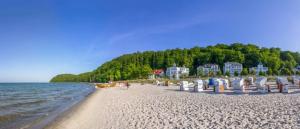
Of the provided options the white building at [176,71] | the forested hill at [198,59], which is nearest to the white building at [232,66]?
the forested hill at [198,59]

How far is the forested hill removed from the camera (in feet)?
368

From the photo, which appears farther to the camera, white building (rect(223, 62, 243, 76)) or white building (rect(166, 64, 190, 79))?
white building (rect(223, 62, 243, 76))

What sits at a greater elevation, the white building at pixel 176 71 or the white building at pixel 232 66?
the white building at pixel 232 66

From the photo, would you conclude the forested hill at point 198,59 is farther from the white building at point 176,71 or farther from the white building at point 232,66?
the white building at point 176,71

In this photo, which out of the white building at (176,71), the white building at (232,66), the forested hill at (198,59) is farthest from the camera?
the white building at (232,66)

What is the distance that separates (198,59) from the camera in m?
132

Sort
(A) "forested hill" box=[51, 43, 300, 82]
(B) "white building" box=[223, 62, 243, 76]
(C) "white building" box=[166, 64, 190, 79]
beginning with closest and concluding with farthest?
(A) "forested hill" box=[51, 43, 300, 82] → (C) "white building" box=[166, 64, 190, 79] → (B) "white building" box=[223, 62, 243, 76]

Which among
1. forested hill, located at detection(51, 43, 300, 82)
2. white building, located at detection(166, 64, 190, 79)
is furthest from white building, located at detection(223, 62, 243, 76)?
white building, located at detection(166, 64, 190, 79)

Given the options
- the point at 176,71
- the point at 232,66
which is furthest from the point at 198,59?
the point at 176,71

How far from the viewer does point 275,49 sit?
133625mm

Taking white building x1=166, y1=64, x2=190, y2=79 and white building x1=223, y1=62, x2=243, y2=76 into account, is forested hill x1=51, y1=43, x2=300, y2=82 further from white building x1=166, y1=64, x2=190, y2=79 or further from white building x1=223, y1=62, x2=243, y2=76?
white building x1=166, y1=64, x2=190, y2=79

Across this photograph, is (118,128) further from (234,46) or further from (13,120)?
Result: (234,46)

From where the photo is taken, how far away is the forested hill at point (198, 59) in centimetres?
11231

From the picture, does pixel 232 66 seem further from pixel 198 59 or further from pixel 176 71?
pixel 176 71
